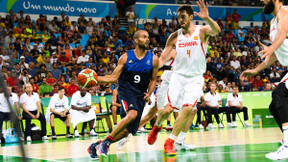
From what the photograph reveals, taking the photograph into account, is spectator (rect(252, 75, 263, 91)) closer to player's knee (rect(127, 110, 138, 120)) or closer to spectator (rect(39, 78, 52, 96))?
spectator (rect(39, 78, 52, 96))

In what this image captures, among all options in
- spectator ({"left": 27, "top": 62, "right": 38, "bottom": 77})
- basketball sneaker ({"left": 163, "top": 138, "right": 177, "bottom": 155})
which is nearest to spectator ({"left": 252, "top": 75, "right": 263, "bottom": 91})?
spectator ({"left": 27, "top": 62, "right": 38, "bottom": 77})

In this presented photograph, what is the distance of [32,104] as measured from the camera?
1426cm

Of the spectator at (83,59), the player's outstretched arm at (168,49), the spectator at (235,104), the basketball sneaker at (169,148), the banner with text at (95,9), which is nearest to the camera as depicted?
the basketball sneaker at (169,148)

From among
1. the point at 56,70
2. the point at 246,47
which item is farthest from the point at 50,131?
the point at 246,47

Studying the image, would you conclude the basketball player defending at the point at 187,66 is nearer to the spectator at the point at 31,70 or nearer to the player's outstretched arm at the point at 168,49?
the player's outstretched arm at the point at 168,49

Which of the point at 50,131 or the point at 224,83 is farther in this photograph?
the point at 224,83

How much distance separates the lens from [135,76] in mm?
7453

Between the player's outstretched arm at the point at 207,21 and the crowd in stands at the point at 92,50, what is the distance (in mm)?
9560

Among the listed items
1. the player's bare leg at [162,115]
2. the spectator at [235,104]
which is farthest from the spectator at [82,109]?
the player's bare leg at [162,115]

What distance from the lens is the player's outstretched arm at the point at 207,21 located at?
22.6 feet

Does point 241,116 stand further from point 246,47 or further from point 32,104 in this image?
point 32,104

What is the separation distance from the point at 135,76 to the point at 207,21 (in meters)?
1.62

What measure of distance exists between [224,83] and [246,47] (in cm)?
621

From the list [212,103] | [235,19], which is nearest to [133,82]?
[212,103]
